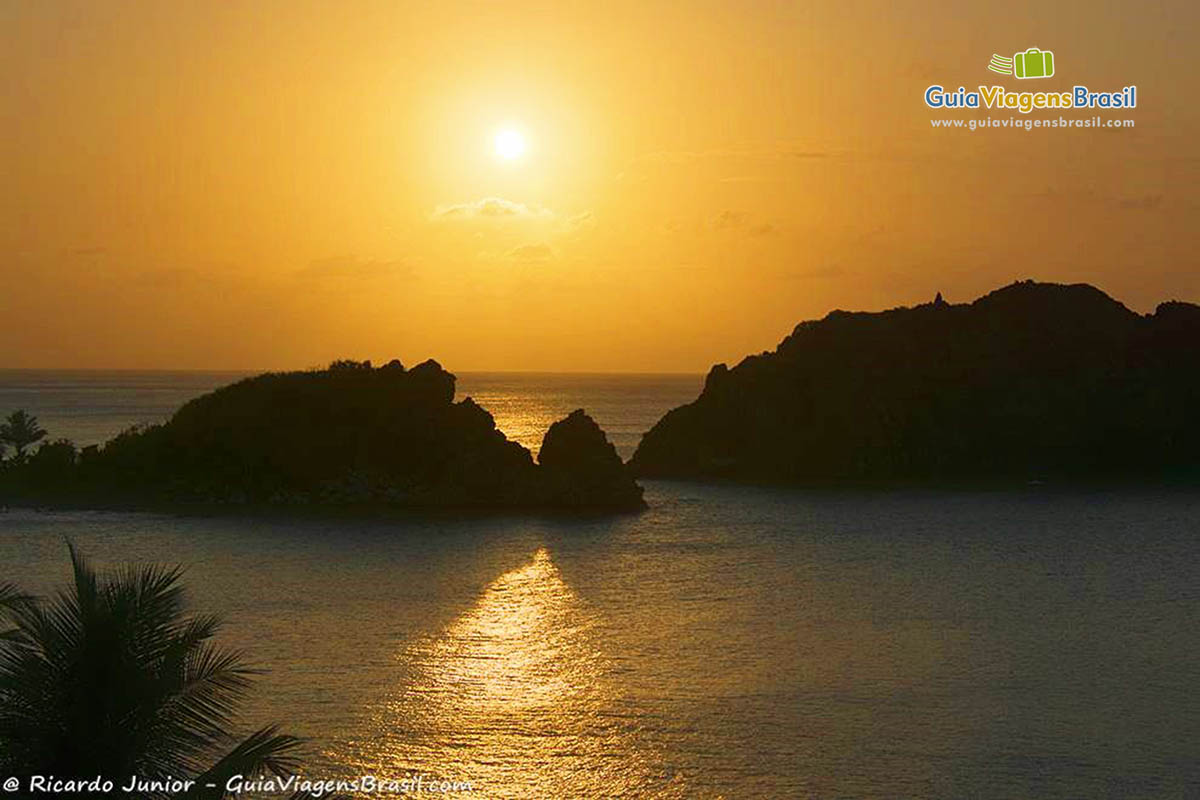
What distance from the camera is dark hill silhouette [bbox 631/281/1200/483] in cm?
11100

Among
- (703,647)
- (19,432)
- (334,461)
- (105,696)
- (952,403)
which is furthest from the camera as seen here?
(952,403)

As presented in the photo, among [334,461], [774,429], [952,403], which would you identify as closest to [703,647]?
[334,461]

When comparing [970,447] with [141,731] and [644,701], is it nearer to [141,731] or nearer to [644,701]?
[644,701]

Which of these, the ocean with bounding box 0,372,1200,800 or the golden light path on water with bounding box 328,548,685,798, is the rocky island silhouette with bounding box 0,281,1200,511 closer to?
the ocean with bounding box 0,372,1200,800

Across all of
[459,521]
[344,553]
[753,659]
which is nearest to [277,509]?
[459,521]

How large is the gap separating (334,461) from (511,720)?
54646 millimetres

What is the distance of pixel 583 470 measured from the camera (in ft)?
261

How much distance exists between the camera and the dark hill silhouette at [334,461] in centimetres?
7931

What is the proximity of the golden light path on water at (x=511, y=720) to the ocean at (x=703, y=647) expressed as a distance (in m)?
0.09

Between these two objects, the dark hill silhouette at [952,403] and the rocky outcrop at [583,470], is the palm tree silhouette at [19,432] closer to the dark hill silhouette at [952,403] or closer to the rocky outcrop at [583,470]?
the rocky outcrop at [583,470]

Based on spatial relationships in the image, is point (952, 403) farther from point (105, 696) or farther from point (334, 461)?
point (105, 696)

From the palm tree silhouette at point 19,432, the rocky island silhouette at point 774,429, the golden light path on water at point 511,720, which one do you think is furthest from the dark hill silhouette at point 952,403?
the golden light path on water at point 511,720

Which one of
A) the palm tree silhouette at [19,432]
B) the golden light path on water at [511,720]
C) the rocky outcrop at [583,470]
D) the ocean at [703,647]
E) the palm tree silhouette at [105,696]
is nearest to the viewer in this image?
the palm tree silhouette at [105,696]

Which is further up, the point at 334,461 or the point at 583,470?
the point at 334,461
